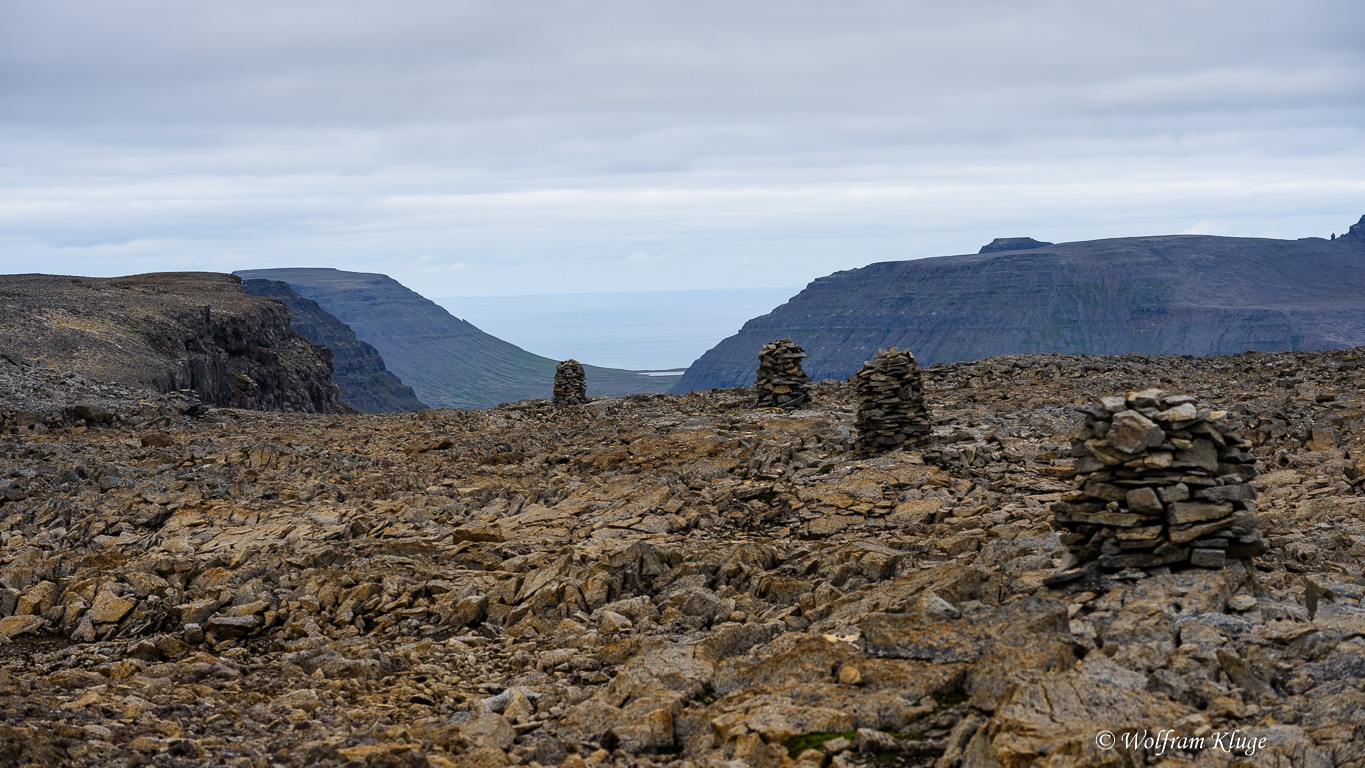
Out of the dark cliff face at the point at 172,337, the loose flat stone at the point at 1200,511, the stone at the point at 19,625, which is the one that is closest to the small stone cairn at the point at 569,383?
the dark cliff face at the point at 172,337

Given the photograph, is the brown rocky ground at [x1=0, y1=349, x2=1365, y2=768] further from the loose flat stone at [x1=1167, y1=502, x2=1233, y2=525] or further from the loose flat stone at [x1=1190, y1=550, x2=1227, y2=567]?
the loose flat stone at [x1=1167, y1=502, x2=1233, y2=525]

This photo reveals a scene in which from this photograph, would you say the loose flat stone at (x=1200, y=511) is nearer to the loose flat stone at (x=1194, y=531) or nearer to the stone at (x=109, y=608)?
the loose flat stone at (x=1194, y=531)

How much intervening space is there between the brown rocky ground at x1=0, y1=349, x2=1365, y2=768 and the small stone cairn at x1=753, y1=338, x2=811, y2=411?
472cm

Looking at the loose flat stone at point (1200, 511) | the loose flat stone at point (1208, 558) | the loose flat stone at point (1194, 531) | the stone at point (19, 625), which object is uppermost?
the loose flat stone at point (1200, 511)

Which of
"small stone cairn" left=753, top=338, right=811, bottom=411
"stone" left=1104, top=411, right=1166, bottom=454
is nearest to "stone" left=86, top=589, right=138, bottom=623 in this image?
"stone" left=1104, top=411, right=1166, bottom=454

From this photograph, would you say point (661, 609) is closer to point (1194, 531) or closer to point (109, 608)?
point (1194, 531)

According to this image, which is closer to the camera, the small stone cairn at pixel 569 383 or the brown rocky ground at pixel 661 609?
the brown rocky ground at pixel 661 609

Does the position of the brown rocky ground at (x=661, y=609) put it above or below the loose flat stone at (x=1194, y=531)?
below

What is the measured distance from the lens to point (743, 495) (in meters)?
18.7

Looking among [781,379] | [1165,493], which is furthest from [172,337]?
[1165,493]

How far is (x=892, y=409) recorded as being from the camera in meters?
21.4

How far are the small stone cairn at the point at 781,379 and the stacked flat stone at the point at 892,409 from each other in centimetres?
810

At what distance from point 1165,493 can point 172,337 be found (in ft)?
190

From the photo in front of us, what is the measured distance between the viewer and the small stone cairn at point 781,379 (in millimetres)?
29734
